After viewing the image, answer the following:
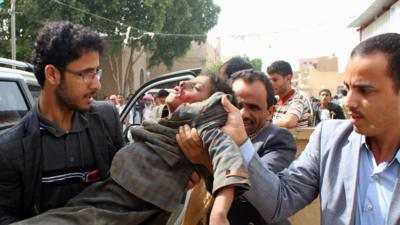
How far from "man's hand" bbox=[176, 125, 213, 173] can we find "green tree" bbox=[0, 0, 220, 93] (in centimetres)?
1948

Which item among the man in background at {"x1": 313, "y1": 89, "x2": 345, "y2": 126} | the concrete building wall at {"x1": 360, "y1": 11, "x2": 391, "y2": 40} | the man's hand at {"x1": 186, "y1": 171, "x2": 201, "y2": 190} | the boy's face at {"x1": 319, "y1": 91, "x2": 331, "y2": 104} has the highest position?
the concrete building wall at {"x1": 360, "y1": 11, "x2": 391, "y2": 40}

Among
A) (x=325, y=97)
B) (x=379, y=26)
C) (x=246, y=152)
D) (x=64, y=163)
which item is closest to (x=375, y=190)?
(x=246, y=152)

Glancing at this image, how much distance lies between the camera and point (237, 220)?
6.37 feet

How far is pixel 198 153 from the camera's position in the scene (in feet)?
5.87

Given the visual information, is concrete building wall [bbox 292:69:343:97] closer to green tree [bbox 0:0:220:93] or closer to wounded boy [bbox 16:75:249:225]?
green tree [bbox 0:0:220:93]

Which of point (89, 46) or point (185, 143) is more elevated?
point (89, 46)

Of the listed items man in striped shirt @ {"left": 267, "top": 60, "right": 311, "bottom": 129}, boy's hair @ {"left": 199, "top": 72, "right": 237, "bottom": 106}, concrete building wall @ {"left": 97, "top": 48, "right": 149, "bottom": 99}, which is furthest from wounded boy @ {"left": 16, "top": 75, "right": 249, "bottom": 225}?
concrete building wall @ {"left": 97, "top": 48, "right": 149, "bottom": 99}

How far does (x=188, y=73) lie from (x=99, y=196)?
5.39 feet

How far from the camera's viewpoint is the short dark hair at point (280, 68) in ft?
15.3

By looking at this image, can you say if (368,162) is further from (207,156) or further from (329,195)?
(207,156)

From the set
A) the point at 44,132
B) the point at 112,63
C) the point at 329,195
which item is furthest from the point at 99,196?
the point at 112,63

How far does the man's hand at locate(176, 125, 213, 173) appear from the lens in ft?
5.82

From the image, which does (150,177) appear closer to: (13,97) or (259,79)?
(259,79)

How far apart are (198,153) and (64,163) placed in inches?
25.0
